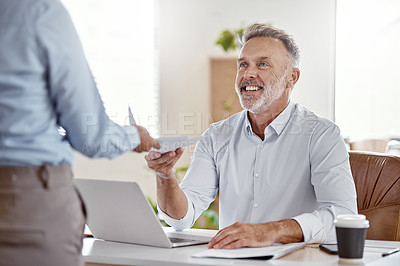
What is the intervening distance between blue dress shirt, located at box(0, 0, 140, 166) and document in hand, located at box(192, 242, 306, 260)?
18.4 inches

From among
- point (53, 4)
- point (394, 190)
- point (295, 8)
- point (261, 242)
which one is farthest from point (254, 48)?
point (295, 8)

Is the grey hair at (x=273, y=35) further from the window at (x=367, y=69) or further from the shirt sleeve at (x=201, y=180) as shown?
the window at (x=367, y=69)

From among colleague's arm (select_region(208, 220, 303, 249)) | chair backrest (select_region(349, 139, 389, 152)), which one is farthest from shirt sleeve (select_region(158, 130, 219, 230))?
chair backrest (select_region(349, 139, 389, 152))

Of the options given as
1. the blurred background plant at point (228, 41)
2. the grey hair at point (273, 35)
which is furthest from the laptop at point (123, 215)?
the blurred background plant at point (228, 41)

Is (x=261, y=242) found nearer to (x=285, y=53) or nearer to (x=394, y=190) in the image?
(x=394, y=190)

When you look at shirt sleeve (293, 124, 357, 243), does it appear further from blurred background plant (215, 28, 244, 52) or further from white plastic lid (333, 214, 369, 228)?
blurred background plant (215, 28, 244, 52)

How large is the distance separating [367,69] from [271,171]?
365 centimetres

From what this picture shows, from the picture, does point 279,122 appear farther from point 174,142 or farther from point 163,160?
point 174,142

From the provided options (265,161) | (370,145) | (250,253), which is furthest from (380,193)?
(370,145)

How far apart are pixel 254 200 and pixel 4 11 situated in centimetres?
121

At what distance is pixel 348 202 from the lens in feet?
6.40

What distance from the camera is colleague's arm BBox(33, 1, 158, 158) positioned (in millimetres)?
1279

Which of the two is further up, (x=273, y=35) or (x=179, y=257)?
(x=273, y=35)

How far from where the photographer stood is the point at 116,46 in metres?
5.54
